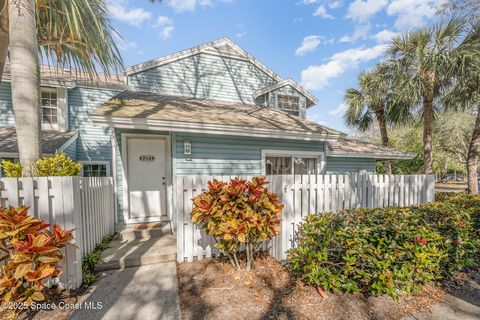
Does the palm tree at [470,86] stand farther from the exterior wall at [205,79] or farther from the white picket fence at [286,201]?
the exterior wall at [205,79]

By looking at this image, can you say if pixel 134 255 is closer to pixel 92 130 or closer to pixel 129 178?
pixel 129 178

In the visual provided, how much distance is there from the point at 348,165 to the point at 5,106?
568 inches

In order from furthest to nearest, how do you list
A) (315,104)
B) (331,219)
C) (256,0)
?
1. (315,104)
2. (256,0)
3. (331,219)

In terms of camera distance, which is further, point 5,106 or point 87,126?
point 87,126

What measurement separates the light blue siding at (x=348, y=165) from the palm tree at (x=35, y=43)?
929 centimetres

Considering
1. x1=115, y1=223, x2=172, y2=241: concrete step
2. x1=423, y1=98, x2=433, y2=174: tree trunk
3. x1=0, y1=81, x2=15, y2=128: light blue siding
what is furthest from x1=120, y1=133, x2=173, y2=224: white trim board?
x1=423, y1=98, x2=433, y2=174: tree trunk

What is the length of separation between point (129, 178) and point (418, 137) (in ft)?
87.0

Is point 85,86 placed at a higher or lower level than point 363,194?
higher

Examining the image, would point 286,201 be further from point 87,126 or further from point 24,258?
point 87,126

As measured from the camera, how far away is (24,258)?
2273mm

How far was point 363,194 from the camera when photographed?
15.6 feet

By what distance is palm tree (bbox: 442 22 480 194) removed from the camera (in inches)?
288

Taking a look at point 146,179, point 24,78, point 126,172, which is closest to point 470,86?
point 146,179

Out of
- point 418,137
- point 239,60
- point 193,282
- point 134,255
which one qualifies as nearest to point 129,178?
point 134,255
